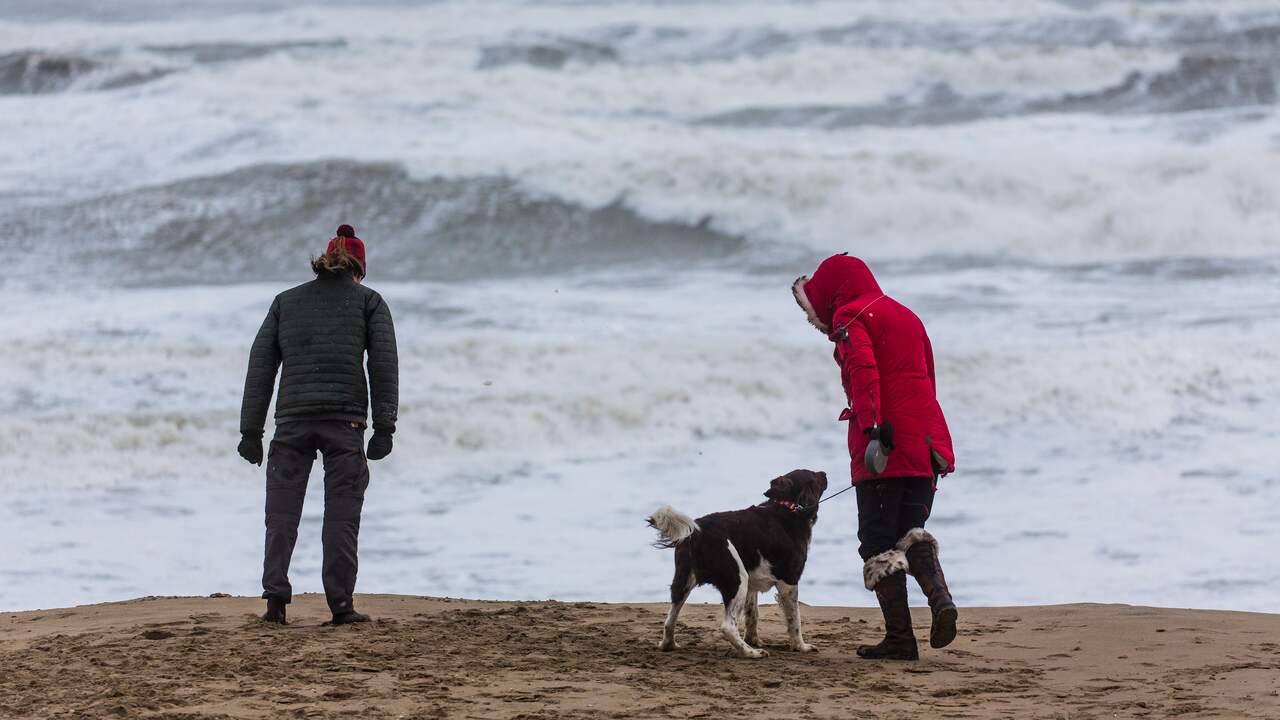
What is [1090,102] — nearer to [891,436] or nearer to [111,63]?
[111,63]

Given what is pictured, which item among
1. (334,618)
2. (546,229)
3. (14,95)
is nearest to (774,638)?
(334,618)

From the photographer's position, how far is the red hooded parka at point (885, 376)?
547 cm

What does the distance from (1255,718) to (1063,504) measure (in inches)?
222

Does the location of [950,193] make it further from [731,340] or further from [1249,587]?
[1249,587]

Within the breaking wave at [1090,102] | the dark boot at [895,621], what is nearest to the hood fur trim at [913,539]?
the dark boot at [895,621]

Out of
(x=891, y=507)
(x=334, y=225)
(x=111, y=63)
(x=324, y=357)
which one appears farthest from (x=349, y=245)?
(x=111, y=63)

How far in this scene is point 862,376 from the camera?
5.45 m

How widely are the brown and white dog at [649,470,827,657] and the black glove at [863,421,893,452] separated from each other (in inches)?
15.0

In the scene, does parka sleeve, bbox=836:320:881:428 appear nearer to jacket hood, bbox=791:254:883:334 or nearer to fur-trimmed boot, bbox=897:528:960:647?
jacket hood, bbox=791:254:883:334

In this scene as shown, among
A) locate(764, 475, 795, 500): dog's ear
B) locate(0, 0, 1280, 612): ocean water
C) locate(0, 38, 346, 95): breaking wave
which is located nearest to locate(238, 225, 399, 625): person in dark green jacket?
locate(764, 475, 795, 500): dog's ear

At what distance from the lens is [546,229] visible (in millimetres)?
24688

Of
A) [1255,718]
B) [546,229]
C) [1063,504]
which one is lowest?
[1255,718]

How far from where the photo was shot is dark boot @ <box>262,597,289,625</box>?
20.1 feet

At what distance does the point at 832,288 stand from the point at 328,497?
2.18m
